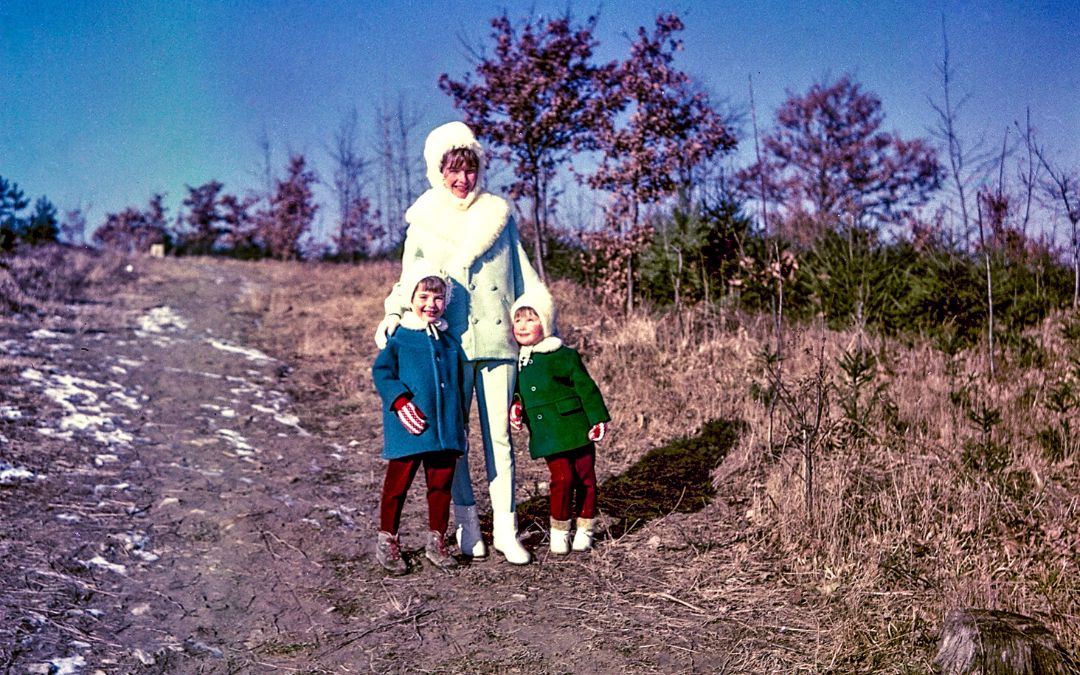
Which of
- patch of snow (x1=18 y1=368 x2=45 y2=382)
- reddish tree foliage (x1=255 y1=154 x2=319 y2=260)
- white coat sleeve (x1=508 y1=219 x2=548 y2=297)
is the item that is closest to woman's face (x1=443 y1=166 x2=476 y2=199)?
white coat sleeve (x1=508 y1=219 x2=548 y2=297)

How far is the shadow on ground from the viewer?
484cm

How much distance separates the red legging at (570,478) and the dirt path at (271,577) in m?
0.25

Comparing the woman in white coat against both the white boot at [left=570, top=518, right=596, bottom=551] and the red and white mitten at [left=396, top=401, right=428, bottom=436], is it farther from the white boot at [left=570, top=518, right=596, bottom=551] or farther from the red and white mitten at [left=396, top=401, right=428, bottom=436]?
the red and white mitten at [left=396, top=401, right=428, bottom=436]

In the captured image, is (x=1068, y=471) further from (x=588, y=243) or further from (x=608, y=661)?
(x=588, y=243)

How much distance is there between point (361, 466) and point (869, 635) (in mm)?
3710

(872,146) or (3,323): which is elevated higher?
(872,146)

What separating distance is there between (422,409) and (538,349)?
66cm

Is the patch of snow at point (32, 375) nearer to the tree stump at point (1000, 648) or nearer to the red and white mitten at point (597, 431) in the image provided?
the red and white mitten at point (597, 431)

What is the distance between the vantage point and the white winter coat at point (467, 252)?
4102 mm

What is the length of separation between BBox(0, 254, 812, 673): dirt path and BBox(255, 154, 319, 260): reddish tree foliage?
934 inches

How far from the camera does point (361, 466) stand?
19.7 feet

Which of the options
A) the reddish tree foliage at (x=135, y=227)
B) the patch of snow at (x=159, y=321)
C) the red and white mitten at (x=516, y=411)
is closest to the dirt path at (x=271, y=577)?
the red and white mitten at (x=516, y=411)

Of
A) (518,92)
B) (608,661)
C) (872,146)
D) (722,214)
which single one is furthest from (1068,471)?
(872,146)

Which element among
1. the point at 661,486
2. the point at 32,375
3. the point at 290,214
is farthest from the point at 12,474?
the point at 290,214
